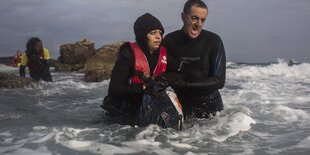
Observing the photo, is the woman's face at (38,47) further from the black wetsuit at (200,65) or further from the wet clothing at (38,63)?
the black wetsuit at (200,65)

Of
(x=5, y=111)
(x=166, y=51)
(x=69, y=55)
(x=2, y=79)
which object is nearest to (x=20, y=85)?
(x=2, y=79)

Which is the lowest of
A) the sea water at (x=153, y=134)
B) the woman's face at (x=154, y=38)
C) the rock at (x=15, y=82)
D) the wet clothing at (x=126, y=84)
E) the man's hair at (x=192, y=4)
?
the sea water at (x=153, y=134)

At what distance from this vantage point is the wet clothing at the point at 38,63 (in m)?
11.4

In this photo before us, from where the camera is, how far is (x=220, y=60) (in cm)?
500

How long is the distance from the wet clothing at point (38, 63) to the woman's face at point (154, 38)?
7560 millimetres

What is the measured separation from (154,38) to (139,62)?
330 mm

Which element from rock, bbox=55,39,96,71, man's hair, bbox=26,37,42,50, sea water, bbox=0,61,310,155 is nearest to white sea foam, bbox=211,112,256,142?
sea water, bbox=0,61,310,155

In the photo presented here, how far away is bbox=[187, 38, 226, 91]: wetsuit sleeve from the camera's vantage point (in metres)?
4.79

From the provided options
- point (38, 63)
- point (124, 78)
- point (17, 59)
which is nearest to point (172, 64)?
point (124, 78)

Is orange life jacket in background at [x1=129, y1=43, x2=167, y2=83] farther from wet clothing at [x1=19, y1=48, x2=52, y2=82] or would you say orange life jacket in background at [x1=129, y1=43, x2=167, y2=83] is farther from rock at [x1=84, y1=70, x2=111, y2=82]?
rock at [x1=84, y1=70, x2=111, y2=82]

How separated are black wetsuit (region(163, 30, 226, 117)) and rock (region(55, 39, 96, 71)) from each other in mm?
20024

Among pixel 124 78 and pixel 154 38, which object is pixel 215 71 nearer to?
pixel 154 38

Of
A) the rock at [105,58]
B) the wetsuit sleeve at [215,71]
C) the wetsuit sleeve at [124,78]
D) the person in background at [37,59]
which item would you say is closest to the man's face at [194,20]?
the wetsuit sleeve at [215,71]

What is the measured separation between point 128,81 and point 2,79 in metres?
7.90
